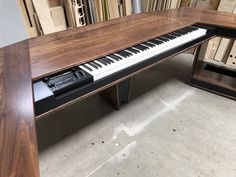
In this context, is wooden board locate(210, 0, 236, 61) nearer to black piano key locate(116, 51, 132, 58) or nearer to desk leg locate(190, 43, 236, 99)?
desk leg locate(190, 43, 236, 99)

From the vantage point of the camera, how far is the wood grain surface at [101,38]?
3.30ft

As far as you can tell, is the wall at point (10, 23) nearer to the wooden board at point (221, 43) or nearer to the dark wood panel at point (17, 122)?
the dark wood panel at point (17, 122)

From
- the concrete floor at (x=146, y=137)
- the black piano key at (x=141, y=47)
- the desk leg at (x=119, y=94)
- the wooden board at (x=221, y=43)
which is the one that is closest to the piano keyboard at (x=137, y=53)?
the black piano key at (x=141, y=47)

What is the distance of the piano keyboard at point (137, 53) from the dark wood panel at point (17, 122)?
1.04 feet

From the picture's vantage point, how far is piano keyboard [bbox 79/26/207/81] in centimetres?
102

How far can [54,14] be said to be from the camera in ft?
6.79

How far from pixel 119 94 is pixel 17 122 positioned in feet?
3.69

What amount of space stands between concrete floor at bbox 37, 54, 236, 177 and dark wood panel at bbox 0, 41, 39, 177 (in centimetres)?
71

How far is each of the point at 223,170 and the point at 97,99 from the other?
1.19m

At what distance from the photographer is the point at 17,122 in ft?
1.94

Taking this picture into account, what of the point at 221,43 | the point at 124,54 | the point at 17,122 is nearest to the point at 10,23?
the point at 124,54

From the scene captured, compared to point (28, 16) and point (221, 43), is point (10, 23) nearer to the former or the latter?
point (28, 16)

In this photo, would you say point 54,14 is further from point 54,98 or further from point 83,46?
point 54,98

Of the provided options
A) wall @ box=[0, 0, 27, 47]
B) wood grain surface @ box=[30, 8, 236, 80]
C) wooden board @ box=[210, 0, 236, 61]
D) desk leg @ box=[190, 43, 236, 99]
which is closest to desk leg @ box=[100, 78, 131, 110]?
wood grain surface @ box=[30, 8, 236, 80]
